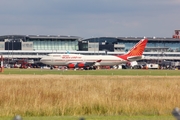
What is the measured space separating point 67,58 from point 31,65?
117 ft

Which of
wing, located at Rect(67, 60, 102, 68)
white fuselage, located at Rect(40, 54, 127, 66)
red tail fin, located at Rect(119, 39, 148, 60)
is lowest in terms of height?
wing, located at Rect(67, 60, 102, 68)

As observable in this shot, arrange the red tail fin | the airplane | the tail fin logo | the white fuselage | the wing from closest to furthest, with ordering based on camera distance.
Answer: the wing, the airplane, the white fuselage, the red tail fin, the tail fin logo

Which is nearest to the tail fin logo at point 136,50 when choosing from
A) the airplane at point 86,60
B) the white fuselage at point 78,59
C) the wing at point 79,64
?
the airplane at point 86,60

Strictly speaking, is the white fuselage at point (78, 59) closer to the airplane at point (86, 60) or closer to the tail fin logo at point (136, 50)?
the airplane at point (86, 60)

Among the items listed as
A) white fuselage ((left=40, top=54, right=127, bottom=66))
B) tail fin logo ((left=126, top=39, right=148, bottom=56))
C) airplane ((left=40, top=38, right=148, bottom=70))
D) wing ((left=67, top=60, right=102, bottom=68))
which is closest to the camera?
wing ((left=67, top=60, right=102, bottom=68))

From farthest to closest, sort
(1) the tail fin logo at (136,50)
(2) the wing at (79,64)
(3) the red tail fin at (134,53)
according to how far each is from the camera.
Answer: (1) the tail fin logo at (136,50)
(3) the red tail fin at (134,53)
(2) the wing at (79,64)

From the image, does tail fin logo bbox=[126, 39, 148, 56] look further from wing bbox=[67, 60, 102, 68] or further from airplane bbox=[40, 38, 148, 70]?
wing bbox=[67, 60, 102, 68]

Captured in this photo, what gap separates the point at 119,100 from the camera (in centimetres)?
2944

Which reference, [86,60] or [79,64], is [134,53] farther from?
[79,64]

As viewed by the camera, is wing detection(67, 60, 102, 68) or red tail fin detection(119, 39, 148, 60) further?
red tail fin detection(119, 39, 148, 60)

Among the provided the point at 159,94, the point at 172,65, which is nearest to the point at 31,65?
the point at 172,65

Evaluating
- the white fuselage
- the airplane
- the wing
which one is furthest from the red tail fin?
the wing

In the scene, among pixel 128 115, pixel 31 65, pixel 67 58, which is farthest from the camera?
pixel 31 65

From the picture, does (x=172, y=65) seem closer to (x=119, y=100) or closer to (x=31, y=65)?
(x=31, y=65)
